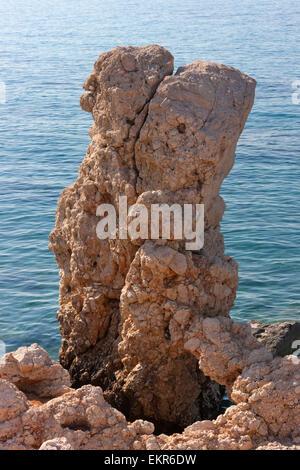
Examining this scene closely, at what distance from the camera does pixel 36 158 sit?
20.3m

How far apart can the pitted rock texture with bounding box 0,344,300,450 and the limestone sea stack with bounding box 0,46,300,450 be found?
32 millimetres

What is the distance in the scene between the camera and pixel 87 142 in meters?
21.6

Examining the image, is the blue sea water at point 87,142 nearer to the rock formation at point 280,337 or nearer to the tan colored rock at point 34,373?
the rock formation at point 280,337

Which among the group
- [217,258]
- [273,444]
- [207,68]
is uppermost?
[207,68]

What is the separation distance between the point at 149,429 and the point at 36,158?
48.9ft

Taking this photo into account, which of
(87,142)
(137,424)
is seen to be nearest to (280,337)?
(137,424)

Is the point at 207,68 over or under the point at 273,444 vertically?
over

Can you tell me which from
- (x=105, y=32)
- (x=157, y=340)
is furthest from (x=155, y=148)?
(x=105, y=32)

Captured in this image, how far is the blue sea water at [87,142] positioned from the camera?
1236 cm

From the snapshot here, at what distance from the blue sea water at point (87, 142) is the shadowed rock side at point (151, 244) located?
2374 millimetres

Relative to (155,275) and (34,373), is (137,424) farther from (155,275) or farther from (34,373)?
(155,275)

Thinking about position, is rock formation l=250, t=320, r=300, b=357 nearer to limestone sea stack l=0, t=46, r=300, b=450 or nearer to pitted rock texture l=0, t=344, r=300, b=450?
limestone sea stack l=0, t=46, r=300, b=450

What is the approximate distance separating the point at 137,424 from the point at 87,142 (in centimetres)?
1605
